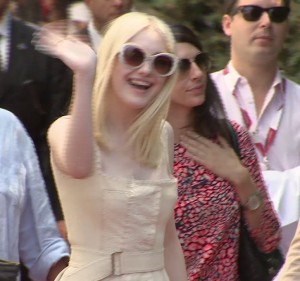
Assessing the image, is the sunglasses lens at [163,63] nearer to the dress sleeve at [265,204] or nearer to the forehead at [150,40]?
the forehead at [150,40]

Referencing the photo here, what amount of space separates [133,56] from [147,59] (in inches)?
2.3

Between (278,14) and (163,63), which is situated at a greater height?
(163,63)

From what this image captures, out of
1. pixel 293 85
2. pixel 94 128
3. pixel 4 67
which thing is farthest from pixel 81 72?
pixel 293 85

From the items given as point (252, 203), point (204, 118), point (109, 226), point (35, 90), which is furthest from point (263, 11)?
point (109, 226)

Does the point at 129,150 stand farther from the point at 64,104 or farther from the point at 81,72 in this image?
the point at 64,104

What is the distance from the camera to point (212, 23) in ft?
25.0

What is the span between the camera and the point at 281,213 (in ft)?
19.1

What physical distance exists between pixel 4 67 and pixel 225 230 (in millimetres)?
1193

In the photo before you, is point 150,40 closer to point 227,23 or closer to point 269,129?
point 269,129

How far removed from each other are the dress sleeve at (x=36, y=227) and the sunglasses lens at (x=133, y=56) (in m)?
0.48

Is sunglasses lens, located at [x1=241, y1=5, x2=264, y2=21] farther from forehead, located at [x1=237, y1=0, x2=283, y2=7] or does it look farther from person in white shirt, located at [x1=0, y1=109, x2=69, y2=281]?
person in white shirt, located at [x1=0, y1=109, x2=69, y2=281]

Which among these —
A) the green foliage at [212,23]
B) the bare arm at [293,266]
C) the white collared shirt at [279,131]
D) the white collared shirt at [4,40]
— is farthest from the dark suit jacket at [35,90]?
the green foliage at [212,23]

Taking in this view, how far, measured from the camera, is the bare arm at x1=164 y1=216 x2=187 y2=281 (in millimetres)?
4465

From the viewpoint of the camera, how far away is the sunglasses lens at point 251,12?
6.26m
